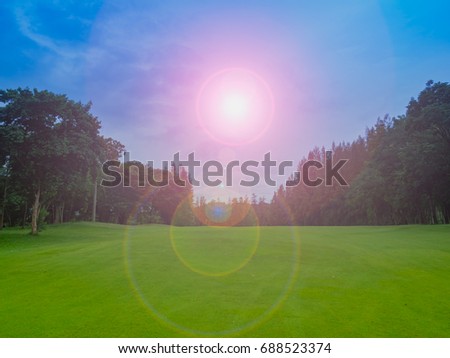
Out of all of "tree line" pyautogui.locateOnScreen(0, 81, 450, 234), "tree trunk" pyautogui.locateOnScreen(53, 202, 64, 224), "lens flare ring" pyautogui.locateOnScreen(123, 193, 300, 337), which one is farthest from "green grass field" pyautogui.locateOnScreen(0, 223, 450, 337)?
"tree trunk" pyautogui.locateOnScreen(53, 202, 64, 224)

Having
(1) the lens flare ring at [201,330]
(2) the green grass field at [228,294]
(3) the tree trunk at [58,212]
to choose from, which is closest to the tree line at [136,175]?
(3) the tree trunk at [58,212]

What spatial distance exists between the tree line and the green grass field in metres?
16.2

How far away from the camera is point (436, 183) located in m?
37.9

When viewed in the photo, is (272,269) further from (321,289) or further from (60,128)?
(60,128)

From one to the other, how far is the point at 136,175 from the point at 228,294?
69.0 metres

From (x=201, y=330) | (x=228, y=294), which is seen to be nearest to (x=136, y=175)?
(x=228, y=294)

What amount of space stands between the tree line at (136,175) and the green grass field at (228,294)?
16239 mm

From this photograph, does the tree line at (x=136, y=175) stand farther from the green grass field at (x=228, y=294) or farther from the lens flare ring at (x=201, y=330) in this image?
the lens flare ring at (x=201, y=330)

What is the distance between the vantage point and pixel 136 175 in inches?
2982

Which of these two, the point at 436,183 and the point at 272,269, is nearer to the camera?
the point at 272,269

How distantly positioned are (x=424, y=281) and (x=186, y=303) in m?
7.44

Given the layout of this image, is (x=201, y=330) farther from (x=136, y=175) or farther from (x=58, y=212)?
(x=136, y=175)

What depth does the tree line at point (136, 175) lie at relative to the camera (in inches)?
1184
